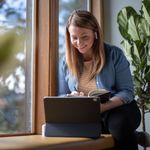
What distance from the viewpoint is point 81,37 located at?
154 cm

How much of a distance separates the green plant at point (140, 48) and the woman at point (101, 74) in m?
0.36

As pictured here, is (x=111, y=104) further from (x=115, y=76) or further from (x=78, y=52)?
(x=78, y=52)

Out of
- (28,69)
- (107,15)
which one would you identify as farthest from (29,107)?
(107,15)

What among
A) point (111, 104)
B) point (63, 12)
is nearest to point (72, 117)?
point (111, 104)

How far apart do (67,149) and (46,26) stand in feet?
3.24

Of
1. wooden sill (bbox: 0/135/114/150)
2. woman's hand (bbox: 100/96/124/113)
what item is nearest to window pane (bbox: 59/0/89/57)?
woman's hand (bbox: 100/96/124/113)

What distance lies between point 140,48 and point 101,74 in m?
0.47

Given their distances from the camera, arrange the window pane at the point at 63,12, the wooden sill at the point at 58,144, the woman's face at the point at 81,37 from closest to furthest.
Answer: the wooden sill at the point at 58,144
the woman's face at the point at 81,37
the window pane at the point at 63,12

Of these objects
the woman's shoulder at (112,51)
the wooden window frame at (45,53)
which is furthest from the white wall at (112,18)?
the woman's shoulder at (112,51)

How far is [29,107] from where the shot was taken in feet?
6.11

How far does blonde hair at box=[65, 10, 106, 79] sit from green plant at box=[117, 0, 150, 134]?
408 mm

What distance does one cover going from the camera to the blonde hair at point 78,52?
1551mm

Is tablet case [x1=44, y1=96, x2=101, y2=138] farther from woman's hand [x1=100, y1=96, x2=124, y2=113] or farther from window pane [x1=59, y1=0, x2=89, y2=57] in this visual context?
window pane [x1=59, y1=0, x2=89, y2=57]

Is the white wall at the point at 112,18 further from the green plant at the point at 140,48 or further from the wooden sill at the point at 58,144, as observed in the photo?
the wooden sill at the point at 58,144
